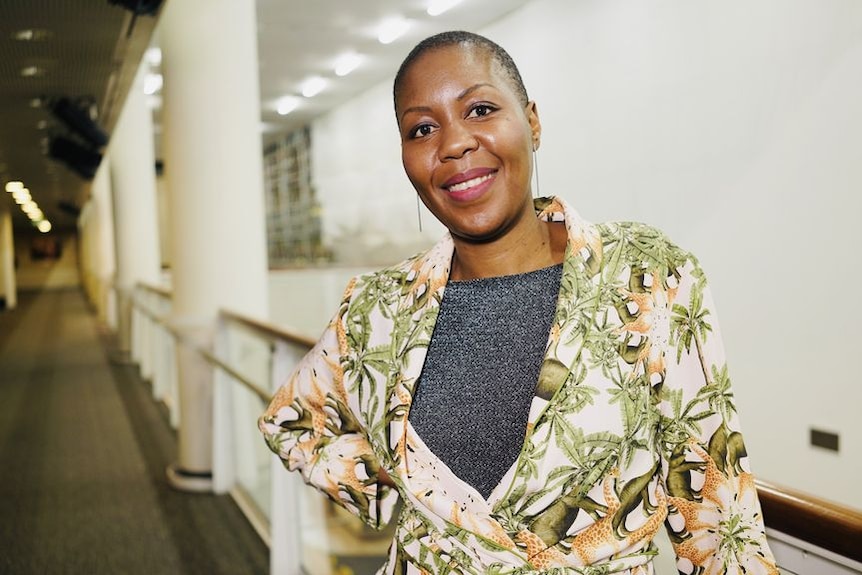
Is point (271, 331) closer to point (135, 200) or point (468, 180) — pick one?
point (468, 180)

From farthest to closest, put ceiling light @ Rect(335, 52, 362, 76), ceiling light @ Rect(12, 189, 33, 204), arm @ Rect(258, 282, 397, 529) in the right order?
ceiling light @ Rect(12, 189, 33, 204) < ceiling light @ Rect(335, 52, 362, 76) < arm @ Rect(258, 282, 397, 529)

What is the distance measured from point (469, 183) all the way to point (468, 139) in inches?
2.2

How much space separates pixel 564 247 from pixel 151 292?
7.68m

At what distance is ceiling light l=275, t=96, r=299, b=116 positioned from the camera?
1265 centimetres

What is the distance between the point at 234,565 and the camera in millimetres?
3422

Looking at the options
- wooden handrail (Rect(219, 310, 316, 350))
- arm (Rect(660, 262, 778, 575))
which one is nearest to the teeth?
arm (Rect(660, 262, 778, 575))

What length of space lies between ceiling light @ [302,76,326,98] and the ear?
35.0 ft

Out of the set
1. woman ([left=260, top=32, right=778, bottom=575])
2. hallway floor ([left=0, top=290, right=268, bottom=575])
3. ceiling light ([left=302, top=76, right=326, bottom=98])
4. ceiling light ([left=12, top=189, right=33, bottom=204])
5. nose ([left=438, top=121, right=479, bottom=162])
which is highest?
ceiling light ([left=302, top=76, right=326, bottom=98])

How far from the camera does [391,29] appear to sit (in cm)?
830

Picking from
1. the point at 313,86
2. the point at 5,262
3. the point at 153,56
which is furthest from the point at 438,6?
the point at 5,262

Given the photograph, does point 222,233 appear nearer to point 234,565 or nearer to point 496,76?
point 234,565

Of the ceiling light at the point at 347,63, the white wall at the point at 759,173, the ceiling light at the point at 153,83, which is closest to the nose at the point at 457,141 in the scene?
the white wall at the point at 759,173

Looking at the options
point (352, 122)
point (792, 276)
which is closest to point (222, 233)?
point (792, 276)

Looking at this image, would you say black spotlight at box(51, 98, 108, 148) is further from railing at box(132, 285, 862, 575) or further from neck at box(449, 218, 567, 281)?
neck at box(449, 218, 567, 281)
